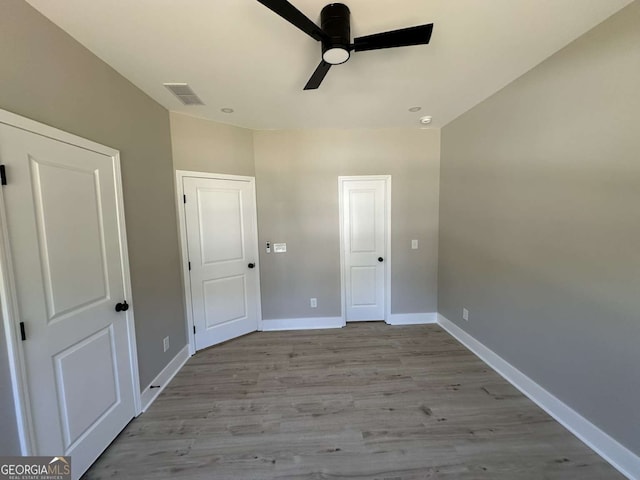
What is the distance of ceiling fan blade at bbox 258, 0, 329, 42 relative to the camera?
106 centimetres

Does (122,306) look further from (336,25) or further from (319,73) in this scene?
(336,25)

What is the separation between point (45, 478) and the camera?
1258mm

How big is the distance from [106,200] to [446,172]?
352 cm

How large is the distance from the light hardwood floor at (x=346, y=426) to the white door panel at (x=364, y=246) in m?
0.89

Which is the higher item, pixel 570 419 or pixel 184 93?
pixel 184 93

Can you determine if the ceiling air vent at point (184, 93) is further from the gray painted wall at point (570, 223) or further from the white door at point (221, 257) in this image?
the gray painted wall at point (570, 223)

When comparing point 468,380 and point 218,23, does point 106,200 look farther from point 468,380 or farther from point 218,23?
point 468,380

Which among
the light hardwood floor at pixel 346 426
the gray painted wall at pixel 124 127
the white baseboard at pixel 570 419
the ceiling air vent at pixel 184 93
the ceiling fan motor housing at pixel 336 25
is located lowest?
the light hardwood floor at pixel 346 426

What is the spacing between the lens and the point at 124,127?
193 cm

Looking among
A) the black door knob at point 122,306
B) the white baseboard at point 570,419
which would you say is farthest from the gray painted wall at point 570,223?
the black door knob at point 122,306

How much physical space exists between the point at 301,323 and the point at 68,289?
2.51m

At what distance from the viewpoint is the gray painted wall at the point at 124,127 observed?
1.22m

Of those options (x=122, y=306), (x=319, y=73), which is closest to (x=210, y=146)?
(x=319, y=73)

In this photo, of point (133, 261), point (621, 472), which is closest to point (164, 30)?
point (133, 261)
